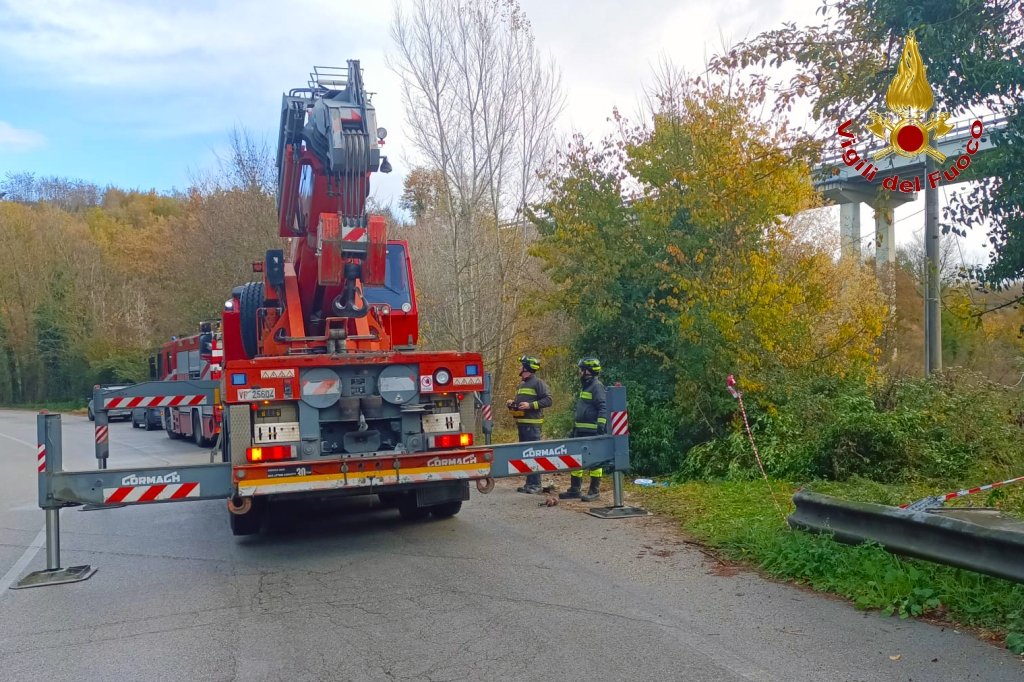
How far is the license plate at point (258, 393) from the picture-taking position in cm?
729

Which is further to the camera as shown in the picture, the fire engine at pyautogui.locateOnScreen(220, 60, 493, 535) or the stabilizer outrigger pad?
the fire engine at pyautogui.locateOnScreen(220, 60, 493, 535)

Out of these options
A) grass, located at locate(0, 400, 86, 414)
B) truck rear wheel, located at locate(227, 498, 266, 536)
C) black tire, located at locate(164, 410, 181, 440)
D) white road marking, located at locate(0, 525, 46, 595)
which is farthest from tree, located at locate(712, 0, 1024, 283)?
grass, located at locate(0, 400, 86, 414)

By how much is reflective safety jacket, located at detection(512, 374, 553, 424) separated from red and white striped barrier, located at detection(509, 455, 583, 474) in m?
1.96

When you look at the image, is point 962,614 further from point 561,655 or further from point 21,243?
point 21,243

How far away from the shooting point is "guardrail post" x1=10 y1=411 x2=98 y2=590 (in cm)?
726

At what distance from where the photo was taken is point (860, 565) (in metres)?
6.26

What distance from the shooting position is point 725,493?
32.7 ft

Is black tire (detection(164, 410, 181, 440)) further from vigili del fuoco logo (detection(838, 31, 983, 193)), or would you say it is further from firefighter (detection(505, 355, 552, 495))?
vigili del fuoco logo (detection(838, 31, 983, 193))

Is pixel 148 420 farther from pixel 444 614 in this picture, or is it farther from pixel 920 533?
pixel 920 533

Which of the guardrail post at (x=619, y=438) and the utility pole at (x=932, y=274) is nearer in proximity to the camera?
the guardrail post at (x=619, y=438)

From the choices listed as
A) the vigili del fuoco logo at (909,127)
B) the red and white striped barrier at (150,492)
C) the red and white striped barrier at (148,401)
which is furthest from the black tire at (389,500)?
the vigili del fuoco logo at (909,127)

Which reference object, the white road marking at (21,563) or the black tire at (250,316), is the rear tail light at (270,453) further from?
the black tire at (250,316)

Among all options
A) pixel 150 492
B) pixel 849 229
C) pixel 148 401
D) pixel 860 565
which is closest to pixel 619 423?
pixel 860 565

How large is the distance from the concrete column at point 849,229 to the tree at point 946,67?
16.9 m
